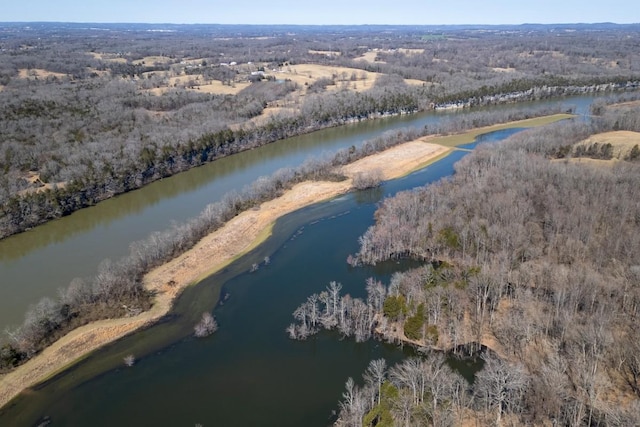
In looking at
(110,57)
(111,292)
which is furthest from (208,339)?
(110,57)

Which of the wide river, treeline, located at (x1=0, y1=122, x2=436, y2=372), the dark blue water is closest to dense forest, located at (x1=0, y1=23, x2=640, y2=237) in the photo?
the wide river

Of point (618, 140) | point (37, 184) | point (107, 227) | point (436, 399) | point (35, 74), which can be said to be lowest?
point (107, 227)

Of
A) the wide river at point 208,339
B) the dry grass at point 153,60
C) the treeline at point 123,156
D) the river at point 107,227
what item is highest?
the dry grass at point 153,60

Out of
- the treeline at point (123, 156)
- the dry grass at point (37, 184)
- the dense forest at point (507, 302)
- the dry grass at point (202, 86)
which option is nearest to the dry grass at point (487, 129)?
the treeline at point (123, 156)

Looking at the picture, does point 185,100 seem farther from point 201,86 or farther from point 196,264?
point 196,264

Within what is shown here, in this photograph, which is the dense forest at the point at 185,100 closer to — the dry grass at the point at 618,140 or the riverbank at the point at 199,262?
the riverbank at the point at 199,262

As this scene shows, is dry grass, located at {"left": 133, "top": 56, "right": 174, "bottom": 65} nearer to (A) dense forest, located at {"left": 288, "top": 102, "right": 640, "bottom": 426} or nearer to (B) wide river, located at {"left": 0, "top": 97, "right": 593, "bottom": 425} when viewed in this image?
(B) wide river, located at {"left": 0, "top": 97, "right": 593, "bottom": 425}

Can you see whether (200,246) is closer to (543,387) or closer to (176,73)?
(543,387)
